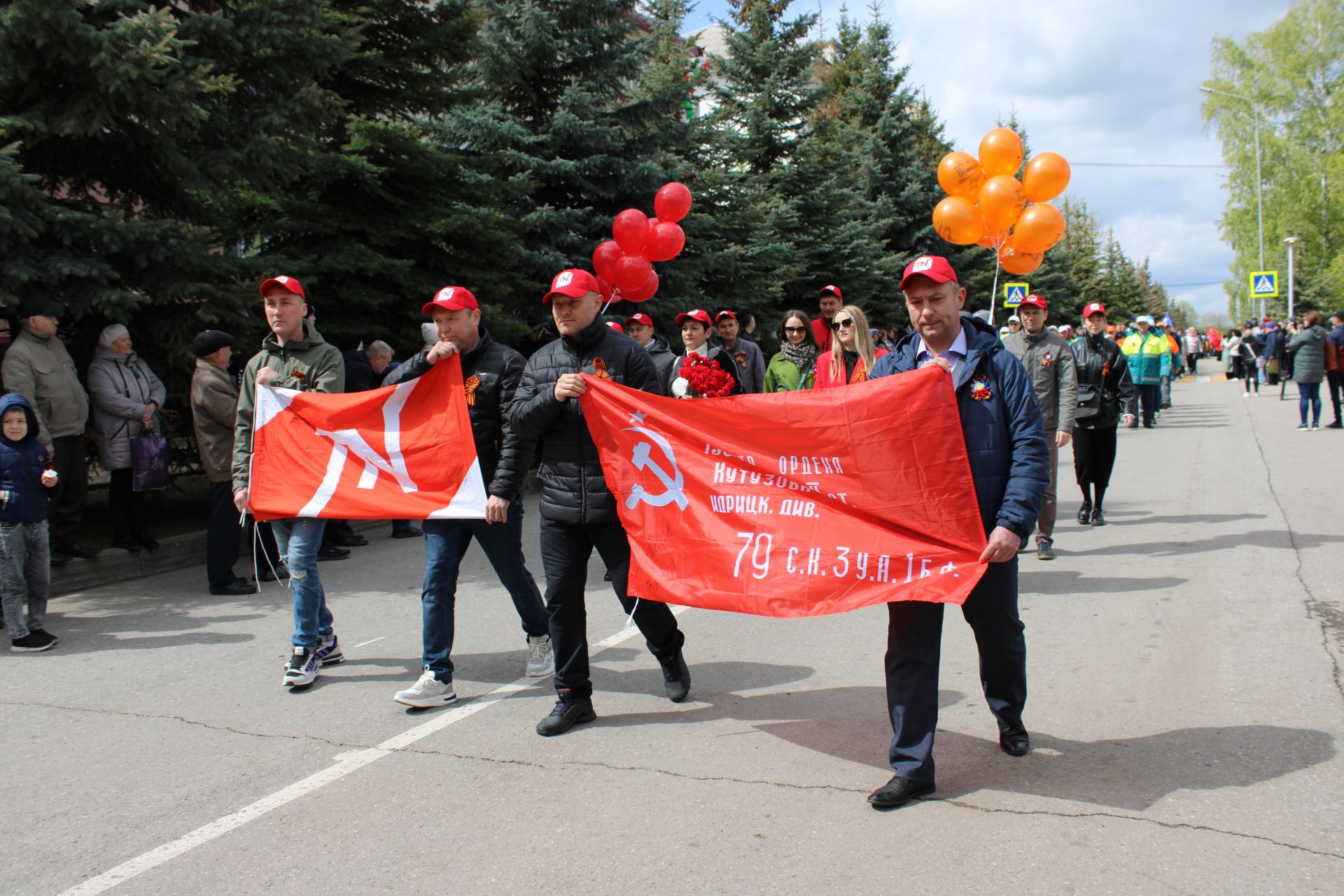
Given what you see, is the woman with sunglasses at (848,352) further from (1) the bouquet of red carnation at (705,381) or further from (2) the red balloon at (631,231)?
(2) the red balloon at (631,231)

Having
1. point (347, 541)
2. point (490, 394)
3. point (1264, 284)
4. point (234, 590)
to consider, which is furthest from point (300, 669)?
point (1264, 284)

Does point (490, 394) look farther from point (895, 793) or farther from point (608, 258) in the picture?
point (608, 258)

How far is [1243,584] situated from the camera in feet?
23.6

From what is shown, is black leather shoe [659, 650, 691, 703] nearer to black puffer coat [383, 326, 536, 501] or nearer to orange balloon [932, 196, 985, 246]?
black puffer coat [383, 326, 536, 501]

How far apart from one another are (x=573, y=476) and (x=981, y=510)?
6.14 feet

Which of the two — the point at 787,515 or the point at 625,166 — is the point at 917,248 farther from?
the point at 787,515

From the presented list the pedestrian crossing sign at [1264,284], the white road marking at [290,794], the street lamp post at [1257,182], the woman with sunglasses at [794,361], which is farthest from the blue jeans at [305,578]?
the street lamp post at [1257,182]

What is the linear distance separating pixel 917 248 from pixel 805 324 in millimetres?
23669

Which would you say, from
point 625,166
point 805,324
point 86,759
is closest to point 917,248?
point 625,166

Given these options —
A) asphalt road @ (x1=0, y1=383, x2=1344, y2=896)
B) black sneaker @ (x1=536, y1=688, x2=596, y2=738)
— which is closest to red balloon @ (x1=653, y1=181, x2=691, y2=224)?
asphalt road @ (x1=0, y1=383, x2=1344, y2=896)

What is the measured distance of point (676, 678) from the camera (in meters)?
5.16

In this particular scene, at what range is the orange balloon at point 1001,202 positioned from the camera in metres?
9.23

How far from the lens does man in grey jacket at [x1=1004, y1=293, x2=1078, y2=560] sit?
326 inches

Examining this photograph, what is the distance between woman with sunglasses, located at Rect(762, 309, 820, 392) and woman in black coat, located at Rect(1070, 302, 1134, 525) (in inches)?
104
